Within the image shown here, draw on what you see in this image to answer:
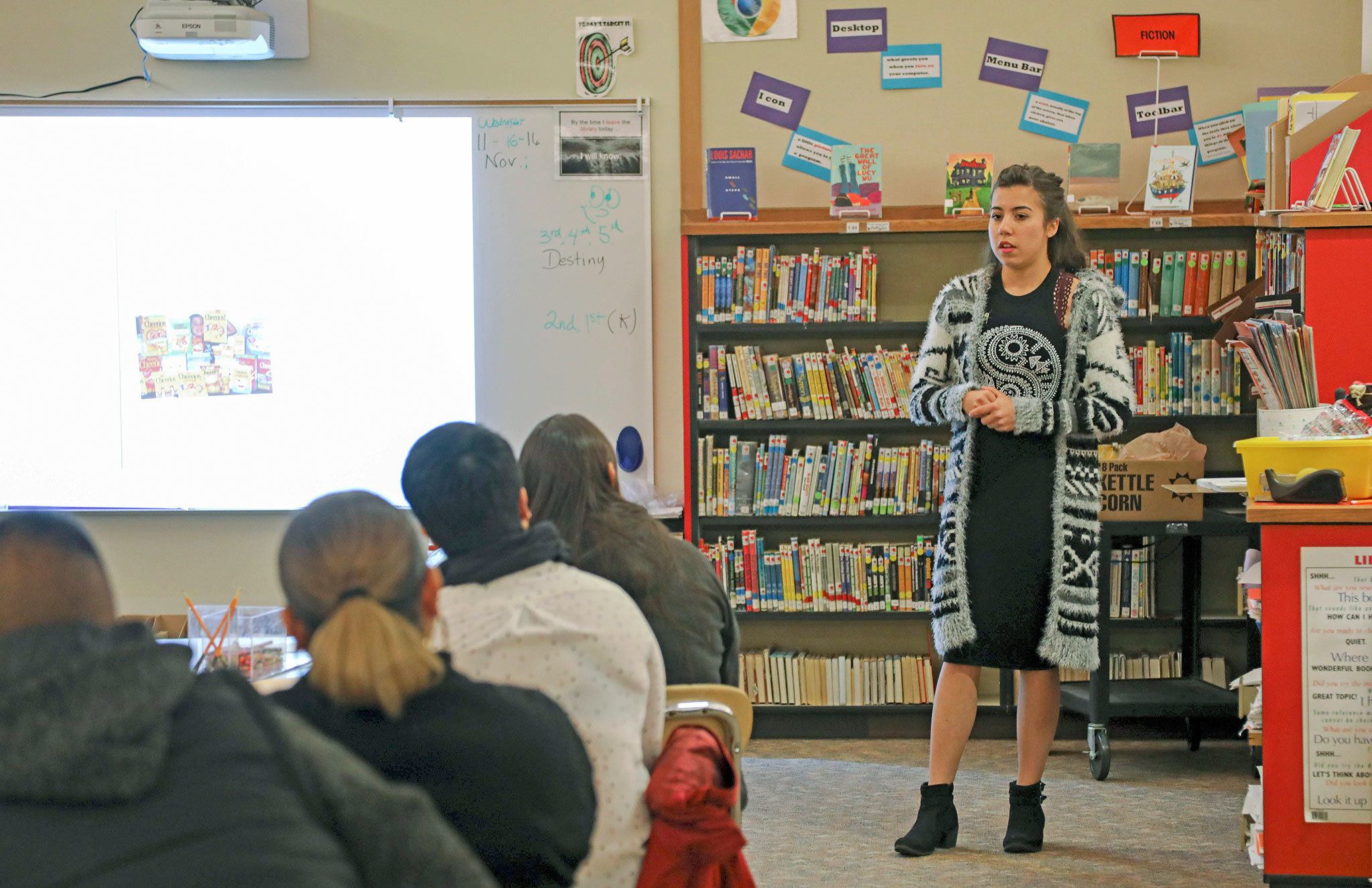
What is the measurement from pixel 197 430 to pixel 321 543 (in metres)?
3.79

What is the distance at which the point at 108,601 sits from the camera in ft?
3.93

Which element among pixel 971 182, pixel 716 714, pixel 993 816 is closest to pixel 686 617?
pixel 716 714

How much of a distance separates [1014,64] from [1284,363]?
6.34 feet

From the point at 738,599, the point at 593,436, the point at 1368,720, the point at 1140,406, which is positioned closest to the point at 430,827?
the point at 593,436

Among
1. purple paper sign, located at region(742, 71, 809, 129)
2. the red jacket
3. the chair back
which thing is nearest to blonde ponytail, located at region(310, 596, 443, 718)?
the red jacket

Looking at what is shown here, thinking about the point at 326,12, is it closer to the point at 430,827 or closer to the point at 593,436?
the point at 593,436

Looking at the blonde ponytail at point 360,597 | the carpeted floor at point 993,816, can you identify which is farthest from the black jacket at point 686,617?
the carpeted floor at point 993,816

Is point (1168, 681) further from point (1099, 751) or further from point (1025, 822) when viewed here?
point (1025, 822)

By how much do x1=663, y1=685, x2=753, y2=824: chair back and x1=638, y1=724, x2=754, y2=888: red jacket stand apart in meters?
0.07

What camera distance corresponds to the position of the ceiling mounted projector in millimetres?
4508

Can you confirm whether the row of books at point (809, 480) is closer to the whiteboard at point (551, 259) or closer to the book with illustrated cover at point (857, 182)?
the whiteboard at point (551, 259)

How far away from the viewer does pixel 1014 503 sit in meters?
3.07

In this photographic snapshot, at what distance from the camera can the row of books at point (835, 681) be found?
4.64 metres

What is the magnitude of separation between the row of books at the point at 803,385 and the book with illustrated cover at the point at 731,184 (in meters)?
0.49
